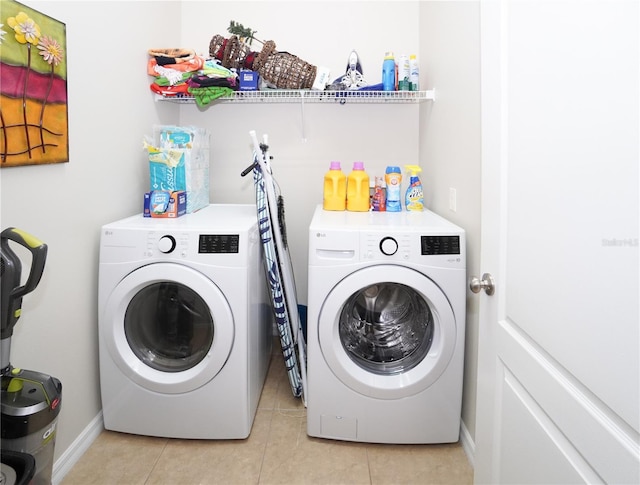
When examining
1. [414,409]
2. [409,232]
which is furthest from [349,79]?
[414,409]

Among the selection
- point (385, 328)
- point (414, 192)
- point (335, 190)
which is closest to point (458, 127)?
point (414, 192)

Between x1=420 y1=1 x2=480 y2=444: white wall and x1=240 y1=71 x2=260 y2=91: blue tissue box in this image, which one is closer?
x1=420 y1=1 x2=480 y2=444: white wall

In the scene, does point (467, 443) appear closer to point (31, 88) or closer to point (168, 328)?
point (168, 328)

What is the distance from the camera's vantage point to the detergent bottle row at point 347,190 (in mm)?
2346

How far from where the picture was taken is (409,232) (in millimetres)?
1797

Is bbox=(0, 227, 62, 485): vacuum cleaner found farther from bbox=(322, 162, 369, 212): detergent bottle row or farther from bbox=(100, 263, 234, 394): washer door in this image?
bbox=(322, 162, 369, 212): detergent bottle row

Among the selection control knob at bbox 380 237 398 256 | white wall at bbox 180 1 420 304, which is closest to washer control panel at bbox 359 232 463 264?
control knob at bbox 380 237 398 256

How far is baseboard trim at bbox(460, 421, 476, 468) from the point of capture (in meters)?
1.80

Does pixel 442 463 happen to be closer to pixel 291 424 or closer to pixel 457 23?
pixel 291 424

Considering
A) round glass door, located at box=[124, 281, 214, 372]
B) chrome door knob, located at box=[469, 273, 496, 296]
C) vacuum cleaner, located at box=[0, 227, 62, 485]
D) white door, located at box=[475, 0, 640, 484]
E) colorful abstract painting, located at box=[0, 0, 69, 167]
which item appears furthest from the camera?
round glass door, located at box=[124, 281, 214, 372]

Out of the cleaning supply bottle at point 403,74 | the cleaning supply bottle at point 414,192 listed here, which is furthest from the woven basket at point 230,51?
the cleaning supply bottle at point 414,192

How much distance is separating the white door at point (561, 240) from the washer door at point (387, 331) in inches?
22.1

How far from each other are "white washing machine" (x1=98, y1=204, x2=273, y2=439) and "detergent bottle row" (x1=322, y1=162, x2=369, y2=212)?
54 cm

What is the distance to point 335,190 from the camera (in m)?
2.36
